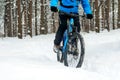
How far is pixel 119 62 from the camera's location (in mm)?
8953

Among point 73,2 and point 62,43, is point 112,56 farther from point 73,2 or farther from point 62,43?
point 73,2

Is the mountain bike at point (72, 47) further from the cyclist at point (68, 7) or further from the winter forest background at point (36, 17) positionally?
the winter forest background at point (36, 17)

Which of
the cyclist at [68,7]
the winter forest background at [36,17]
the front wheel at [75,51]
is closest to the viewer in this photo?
the front wheel at [75,51]

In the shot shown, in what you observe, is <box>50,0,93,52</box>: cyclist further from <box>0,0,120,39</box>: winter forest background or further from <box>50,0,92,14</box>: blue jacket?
<box>0,0,120,39</box>: winter forest background

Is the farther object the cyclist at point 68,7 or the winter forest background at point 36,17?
the winter forest background at point 36,17

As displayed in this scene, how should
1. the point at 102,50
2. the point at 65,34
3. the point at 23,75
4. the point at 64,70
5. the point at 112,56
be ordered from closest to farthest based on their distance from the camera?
the point at 23,75 < the point at 64,70 < the point at 65,34 < the point at 112,56 < the point at 102,50

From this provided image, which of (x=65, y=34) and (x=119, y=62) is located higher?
(x=65, y=34)

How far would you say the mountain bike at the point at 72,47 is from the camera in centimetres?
785

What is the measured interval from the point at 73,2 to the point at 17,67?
7.51 feet

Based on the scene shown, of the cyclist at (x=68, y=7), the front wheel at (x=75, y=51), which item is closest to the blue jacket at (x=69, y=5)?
the cyclist at (x=68, y=7)

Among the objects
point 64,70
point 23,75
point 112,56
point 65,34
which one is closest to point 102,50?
point 112,56

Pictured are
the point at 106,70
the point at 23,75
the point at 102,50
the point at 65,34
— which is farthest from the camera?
the point at 102,50

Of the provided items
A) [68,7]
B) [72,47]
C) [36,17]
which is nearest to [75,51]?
[72,47]

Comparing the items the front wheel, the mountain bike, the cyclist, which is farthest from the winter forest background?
the front wheel
